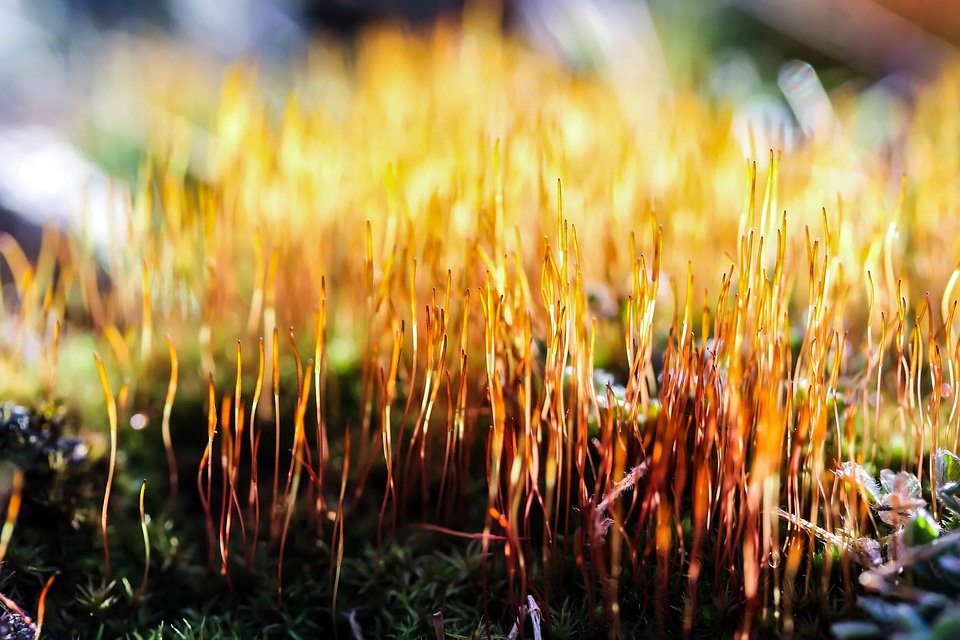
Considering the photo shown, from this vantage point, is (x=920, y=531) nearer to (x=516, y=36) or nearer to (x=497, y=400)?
(x=497, y=400)

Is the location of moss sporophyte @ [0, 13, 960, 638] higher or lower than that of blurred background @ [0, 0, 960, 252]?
lower

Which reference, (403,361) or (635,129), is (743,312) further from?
(635,129)

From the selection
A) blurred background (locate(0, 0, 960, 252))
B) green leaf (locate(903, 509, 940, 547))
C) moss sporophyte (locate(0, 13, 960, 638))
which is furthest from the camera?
blurred background (locate(0, 0, 960, 252))

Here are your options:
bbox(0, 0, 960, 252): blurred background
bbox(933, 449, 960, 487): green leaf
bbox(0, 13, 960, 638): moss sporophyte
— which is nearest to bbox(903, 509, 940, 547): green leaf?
bbox(0, 13, 960, 638): moss sporophyte

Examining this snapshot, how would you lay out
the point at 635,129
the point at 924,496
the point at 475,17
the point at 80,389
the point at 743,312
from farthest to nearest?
the point at 475,17
the point at 635,129
the point at 80,389
the point at 924,496
the point at 743,312

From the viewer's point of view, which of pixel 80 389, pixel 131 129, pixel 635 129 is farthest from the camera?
pixel 131 129

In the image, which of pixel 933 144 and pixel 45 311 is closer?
pixel 45 311

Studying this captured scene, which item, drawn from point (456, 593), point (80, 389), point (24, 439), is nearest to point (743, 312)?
point (456, 593)

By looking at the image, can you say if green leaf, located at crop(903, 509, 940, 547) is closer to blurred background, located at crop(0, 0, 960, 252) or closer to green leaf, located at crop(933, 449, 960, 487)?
green leaf, located at crop(933, 449, 960, 487)
